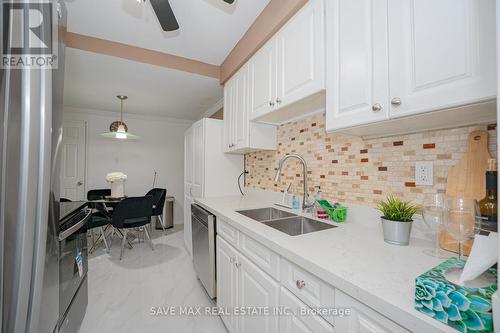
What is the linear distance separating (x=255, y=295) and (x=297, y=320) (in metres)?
0.33

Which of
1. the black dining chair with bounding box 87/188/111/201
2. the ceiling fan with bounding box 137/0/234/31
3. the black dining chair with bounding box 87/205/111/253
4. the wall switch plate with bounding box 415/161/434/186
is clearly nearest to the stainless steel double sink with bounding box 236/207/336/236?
the wall switch plate with bounding box 415/161/434/186

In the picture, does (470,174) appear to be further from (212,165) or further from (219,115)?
(219,115)

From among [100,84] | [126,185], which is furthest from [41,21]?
[126,185]

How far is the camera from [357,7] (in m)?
0.96

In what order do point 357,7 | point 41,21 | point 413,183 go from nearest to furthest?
point 41,21, point 357,7, point 413,183

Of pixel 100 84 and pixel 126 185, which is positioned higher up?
pixel 100 84

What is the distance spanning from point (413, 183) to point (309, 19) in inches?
41.3

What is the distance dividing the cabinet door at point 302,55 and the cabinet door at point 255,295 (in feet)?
3.33

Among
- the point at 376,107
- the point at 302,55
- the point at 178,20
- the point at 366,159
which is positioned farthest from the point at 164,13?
the point at 366,159

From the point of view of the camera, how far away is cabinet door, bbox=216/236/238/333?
139cm

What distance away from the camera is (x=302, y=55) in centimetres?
129

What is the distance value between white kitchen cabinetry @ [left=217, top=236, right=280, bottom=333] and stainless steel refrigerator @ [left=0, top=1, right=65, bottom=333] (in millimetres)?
853

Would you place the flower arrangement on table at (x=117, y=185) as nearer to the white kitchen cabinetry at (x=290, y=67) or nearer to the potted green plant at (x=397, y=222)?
the white kitchen cabinetry at (x=290, y=67)

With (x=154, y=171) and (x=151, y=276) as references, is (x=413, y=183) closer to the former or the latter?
(x=151, y=276)
